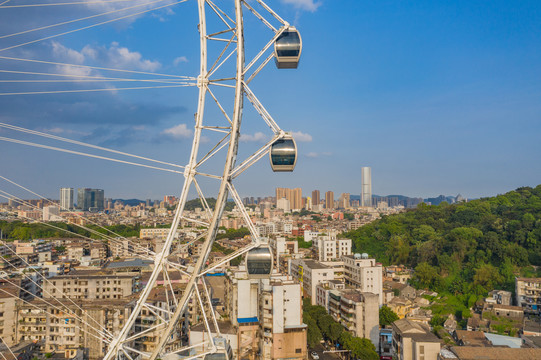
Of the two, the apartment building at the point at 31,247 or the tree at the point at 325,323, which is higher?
the apartment building at the point at 31,247

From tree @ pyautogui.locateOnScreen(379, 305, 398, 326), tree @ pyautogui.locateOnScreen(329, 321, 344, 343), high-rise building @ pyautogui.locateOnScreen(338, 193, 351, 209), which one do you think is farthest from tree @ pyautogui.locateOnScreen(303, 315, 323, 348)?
high-rise building @ pyautogui.locateOnScreen(338, 193, 351, 209)

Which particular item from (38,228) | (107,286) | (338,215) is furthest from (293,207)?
(107,286)

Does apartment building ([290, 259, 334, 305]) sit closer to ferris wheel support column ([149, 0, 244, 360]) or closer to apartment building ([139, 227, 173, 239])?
ferris wheel support column ([149, 0, 244, 360])

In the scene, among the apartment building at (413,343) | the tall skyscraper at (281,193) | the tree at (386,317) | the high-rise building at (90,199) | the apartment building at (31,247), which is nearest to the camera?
the apartment building at (413,343)

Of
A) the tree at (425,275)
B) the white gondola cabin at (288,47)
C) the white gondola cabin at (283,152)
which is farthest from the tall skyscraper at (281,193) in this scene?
the white gondola cabin at (283,152)

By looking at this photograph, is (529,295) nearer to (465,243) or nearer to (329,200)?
(465,243)

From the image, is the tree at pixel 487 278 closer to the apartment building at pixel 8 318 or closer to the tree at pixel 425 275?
the tree at pixel 425 275
